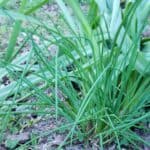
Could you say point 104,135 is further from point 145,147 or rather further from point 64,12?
point 64,12

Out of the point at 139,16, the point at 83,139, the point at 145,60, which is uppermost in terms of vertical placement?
the point at 139,16

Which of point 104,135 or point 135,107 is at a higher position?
point 135,107

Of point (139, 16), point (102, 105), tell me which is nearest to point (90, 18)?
point (139, 16)

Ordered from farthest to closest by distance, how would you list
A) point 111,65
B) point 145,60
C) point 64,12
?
point 64,12
point 145,60
point 111,65

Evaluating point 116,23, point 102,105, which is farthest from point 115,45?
point 102,105

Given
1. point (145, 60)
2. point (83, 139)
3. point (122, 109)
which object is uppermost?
point (145, 60)

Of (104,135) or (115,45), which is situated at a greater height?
(115,45)

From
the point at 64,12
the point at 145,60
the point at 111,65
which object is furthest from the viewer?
the point at 64,12

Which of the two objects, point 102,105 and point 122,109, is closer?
point 102,105

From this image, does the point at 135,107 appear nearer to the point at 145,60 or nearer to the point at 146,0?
the point at 145,60
